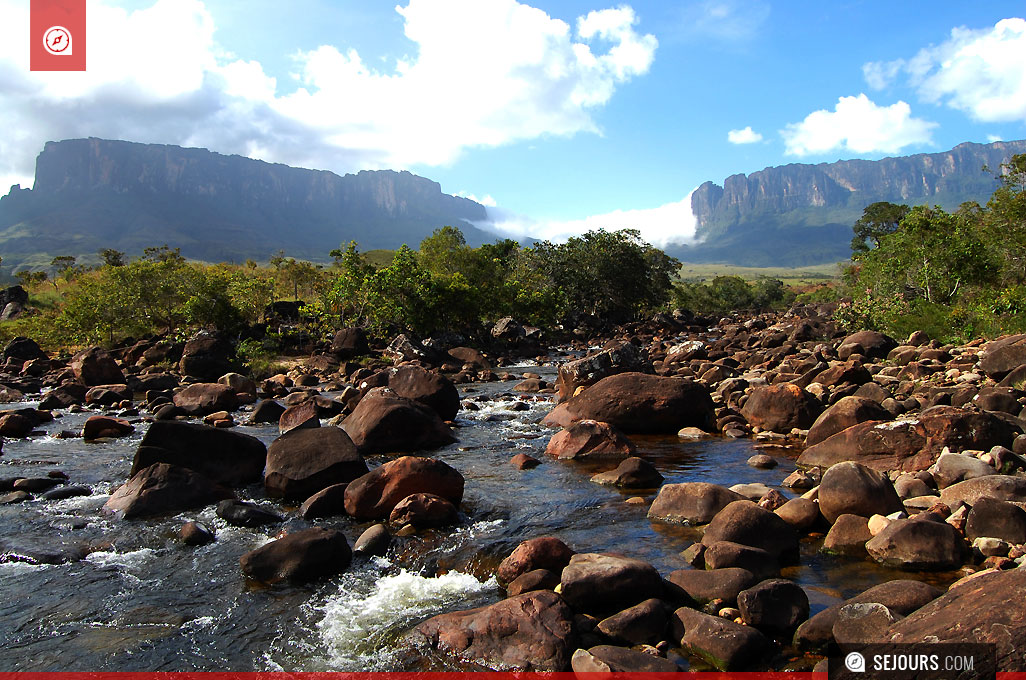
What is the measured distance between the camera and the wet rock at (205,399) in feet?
73.7

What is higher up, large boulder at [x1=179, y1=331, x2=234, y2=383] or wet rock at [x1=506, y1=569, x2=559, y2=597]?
large boulder at [x1=179, y1=331, x2=234, y2=383]

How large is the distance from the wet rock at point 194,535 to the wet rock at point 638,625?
22.2 feet

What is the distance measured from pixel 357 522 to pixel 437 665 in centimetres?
481

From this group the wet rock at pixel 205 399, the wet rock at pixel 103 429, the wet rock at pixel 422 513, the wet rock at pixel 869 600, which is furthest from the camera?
the wet rock at pixel 205 399

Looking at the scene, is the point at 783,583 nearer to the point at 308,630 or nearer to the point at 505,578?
the point at 505,578

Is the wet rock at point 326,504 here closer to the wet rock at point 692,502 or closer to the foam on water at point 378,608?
the foam on water at point 378,608

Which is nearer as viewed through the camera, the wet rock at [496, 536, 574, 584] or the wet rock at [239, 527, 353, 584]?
the wet rock at [496, 536, 574, 584]

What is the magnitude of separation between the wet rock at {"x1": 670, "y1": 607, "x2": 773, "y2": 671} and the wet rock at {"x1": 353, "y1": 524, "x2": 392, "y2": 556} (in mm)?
4761

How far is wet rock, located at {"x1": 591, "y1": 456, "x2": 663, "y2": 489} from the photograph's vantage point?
507 inches

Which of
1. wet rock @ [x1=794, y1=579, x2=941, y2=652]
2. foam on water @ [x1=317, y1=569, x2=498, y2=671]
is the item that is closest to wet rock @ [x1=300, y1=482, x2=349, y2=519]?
foam on water @ [x1=317, y1=569, x2=498, y2=671]

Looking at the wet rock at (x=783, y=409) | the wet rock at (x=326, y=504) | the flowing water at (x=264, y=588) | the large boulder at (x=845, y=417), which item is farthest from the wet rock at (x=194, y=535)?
the wet rock at (x=783, y=409)

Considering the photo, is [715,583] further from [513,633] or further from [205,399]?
[205,399]

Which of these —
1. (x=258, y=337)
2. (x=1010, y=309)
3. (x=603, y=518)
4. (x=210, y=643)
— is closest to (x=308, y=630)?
(x=210, y=643)

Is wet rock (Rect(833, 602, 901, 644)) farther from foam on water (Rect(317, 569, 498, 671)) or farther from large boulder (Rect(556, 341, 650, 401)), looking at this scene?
large boulder (Rect(556, 341, 650, 401))
